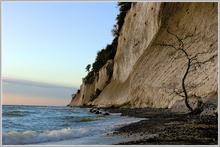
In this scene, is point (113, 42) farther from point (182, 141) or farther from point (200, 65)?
point (182, 141)

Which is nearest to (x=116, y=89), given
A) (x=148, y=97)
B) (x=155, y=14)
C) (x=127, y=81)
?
(x=127, y=81)

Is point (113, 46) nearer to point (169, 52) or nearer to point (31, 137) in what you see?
point (169, 52)

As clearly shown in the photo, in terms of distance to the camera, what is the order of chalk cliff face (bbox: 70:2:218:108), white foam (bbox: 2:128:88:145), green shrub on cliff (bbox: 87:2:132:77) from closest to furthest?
white foam (bbox: 2:128:88:145)
chalk cliff face (bbox: 70:2:218:108)
green shrub on cliff (bbox: 87:2:132:77)

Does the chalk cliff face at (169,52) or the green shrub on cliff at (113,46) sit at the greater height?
the green shrub on cliff at (113,46)

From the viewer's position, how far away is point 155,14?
32844 millimetres

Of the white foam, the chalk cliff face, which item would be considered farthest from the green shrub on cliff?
the white foam

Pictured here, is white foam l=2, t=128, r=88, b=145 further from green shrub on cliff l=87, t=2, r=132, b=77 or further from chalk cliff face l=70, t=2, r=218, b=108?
green shrub on cliff l=87, t=2, r=132, b=77

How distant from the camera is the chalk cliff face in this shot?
64.5ft

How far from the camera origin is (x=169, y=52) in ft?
85.3

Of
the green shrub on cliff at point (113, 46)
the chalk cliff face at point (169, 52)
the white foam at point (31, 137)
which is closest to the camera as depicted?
the white foam at point (31, 137)

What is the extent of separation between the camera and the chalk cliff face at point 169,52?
64.5 ft

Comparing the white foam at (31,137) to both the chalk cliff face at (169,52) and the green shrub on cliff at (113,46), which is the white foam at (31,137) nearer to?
the chalk cliff face at (169,52)

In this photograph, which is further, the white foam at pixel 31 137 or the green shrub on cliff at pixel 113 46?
the green shrub on cliff at pixel 113 46

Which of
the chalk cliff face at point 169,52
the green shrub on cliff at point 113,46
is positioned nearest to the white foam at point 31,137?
the chalk cliff face at point 169,52
